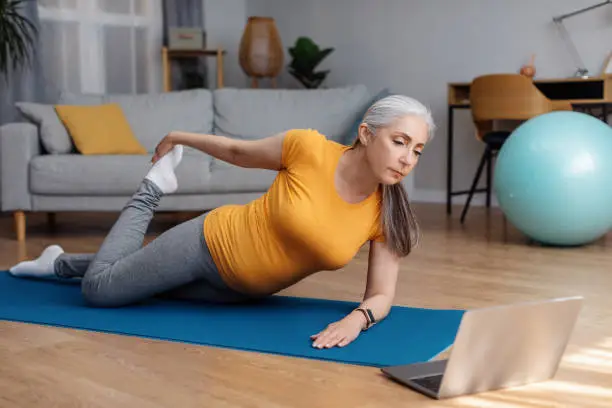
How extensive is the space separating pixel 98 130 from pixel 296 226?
2798 mm

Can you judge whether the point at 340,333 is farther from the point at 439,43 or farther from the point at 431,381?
the point at 439,43

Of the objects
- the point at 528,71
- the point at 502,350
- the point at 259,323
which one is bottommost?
the point at 259,323

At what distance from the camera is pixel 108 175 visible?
453cm

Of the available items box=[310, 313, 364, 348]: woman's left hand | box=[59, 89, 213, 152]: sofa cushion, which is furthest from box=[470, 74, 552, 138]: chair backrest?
box=[310, 313, 364, 348]: woman's left hand

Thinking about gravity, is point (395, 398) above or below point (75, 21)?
below

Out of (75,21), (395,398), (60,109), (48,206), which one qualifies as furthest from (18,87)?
(395,398)

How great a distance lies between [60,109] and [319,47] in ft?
8.98

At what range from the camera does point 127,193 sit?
4559 millimetres

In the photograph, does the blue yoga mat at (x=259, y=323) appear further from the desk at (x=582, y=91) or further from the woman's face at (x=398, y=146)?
the desk at (x=582, y=91)

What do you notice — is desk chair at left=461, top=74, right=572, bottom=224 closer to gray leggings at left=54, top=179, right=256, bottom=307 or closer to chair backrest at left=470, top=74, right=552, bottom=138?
chair backrest at left=470, top=74, right=552, bottom=138

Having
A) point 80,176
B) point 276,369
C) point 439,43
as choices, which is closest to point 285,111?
point 80,176

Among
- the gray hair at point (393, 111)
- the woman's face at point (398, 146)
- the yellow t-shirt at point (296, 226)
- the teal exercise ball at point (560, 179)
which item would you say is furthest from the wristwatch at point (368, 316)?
the teal exercise ball at point (560, 179)

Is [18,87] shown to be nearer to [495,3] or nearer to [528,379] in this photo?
[495,3]

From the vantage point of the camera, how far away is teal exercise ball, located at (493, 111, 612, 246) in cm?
394
